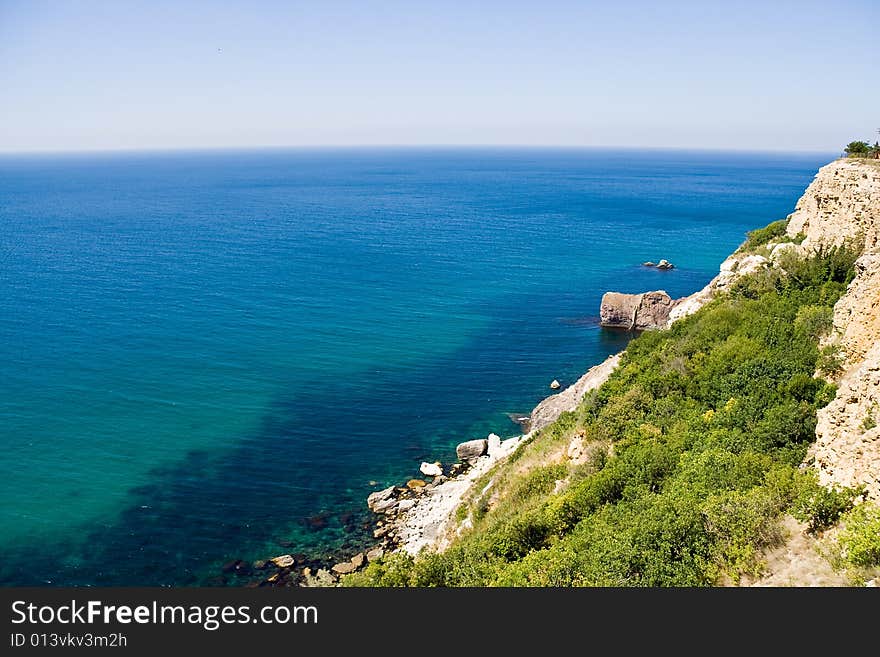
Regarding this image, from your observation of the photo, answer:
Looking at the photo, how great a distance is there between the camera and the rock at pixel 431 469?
42.1m

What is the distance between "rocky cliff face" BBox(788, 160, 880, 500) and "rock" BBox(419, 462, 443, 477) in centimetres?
2607

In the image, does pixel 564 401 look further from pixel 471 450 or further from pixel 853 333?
pixel 853 333

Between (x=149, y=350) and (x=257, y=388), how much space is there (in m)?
17.0

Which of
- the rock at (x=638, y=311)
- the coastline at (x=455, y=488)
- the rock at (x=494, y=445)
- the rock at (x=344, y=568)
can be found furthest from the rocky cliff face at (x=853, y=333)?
the rock at (x=638, y=311)

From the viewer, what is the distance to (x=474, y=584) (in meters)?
19.9

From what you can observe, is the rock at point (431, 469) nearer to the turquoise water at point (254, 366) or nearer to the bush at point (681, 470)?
the turquoise water at point (254, 366)

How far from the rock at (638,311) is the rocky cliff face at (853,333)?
32.3 m

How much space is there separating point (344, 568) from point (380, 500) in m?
6.66

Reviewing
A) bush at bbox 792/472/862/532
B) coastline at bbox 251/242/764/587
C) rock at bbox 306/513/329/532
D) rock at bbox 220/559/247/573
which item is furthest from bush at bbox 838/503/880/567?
rock at bbox 220/559/247/573

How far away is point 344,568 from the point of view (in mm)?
33031

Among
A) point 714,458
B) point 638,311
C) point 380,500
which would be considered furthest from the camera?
point 638,311

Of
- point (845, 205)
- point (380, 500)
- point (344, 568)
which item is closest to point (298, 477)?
point (380, 500)

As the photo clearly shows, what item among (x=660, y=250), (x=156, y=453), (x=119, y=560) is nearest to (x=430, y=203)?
(x=660, y=250)

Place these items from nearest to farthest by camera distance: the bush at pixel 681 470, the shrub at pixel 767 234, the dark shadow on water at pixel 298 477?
1. the bush at pixel 681 470
2. the dark shadow on water at pixel 298 477
3. the shrub at pixel 767 234
